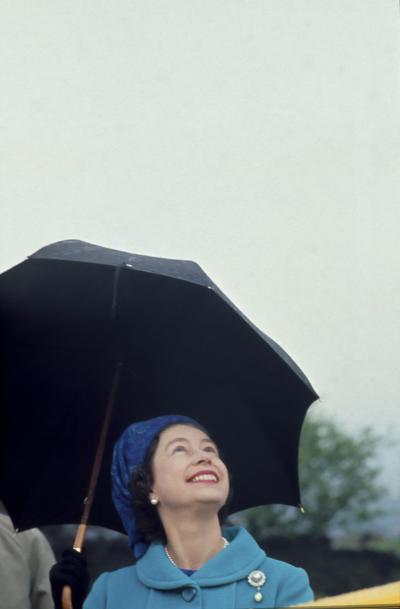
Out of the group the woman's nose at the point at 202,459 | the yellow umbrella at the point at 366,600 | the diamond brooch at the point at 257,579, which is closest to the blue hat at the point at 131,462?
the woman's nose at the point at 202,459

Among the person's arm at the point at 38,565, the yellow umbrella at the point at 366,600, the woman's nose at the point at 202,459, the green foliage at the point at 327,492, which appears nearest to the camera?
the yellow umbrella at the point at 366,600

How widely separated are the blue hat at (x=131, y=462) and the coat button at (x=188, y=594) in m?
0.18

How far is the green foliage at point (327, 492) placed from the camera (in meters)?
8.12

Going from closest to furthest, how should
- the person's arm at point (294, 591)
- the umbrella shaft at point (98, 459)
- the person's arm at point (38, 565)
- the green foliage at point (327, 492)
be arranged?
the person's arm at point (294, 591)
the umbrella shaft at point (98, 459)
the person's arm at point (38, 565)
the green foliage at point (327, 492)

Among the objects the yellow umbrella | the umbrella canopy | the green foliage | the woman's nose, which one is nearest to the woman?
the woman's nose

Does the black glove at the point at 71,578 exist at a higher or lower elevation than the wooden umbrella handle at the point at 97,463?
lower

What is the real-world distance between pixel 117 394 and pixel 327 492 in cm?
642

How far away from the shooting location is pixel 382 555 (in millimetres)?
7141

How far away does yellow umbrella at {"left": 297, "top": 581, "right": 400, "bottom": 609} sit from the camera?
5.28 feet

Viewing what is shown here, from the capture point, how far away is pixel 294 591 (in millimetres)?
2244

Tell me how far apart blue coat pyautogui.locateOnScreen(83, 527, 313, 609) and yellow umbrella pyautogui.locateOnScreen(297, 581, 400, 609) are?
0.57 metres

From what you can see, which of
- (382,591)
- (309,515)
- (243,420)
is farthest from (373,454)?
(382,591)

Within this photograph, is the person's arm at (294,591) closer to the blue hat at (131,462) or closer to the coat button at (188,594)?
the coat button at (188,594)

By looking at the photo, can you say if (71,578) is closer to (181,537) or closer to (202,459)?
(181,537)
